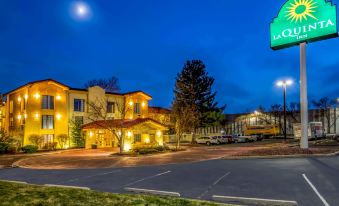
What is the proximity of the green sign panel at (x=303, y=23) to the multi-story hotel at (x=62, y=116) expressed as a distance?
17811 mm

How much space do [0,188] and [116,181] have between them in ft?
15.5

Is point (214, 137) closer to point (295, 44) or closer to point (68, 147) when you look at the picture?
point (68, 147)

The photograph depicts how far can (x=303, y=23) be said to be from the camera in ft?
85.2

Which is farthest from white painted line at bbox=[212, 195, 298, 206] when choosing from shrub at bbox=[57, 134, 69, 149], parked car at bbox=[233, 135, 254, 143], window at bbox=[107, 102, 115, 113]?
parked car at bbox=[233, 135, 254, 143]

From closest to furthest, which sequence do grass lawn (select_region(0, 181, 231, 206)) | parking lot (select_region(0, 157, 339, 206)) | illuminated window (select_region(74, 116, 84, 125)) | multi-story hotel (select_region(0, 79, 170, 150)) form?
grass lawn (select_region(0, 181, 231, 206)) < parking lot (select_region(0, 157, 339, 206)) < multi-story hotel (select_region(0, 79, 170, 150)) < illuminated window (select_region(74, 116, 84, 125))

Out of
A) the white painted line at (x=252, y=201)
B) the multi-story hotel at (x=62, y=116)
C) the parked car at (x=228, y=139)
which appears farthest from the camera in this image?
the parked car at (x=228, y=139)

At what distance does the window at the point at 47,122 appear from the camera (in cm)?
4078

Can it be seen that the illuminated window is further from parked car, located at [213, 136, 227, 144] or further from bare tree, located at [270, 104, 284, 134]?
bare tree, located at [270, 104, 284, 134]

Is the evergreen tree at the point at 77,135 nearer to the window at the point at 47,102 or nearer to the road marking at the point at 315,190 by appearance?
the window at the point at 47,102

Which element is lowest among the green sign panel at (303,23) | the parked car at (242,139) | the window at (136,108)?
the parked car at (242,139)

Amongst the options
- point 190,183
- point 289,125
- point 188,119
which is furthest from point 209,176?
point 289,125

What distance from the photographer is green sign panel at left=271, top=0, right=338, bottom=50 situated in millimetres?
24609

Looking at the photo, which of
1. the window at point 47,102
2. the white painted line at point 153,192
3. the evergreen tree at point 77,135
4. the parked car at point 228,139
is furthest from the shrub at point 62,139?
the white painted line at point 153,192

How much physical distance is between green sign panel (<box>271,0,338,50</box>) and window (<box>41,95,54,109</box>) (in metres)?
28.6
